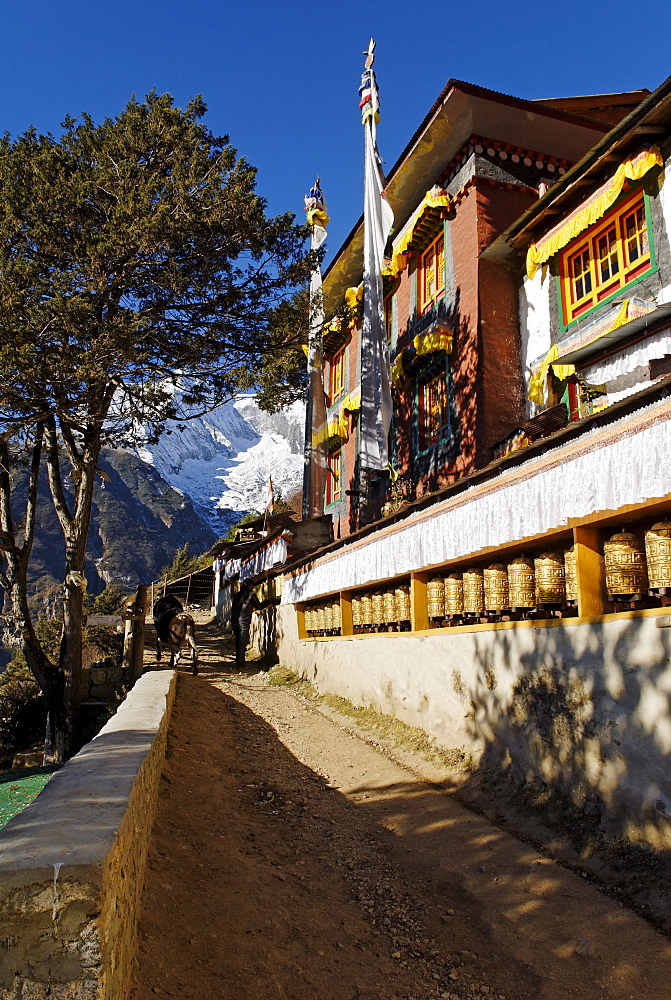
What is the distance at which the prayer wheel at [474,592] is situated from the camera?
645 cm

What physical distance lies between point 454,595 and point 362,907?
3.52m

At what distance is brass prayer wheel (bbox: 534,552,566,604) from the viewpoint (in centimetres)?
543

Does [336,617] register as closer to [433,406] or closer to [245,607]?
[433,406]

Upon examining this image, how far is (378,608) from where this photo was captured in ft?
30.1

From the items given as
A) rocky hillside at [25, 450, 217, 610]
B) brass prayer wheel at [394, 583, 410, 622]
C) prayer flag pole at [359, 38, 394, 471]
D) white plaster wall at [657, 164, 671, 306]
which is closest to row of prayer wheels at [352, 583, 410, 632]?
brass prayer wheel at [394, 583, 410, 622]

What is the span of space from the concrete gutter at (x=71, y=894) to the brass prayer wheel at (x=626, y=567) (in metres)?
3.52

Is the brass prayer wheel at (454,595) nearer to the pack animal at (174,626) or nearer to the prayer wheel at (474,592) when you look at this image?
the prayer wheel at (474,592)

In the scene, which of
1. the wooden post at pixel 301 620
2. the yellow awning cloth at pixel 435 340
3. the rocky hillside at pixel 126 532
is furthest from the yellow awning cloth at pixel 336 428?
the rocky hillside at pixel 126 532

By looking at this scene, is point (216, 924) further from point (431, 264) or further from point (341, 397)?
point (341, 397)

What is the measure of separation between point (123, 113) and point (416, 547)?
1038cm

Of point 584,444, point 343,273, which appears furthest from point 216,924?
point 343,273

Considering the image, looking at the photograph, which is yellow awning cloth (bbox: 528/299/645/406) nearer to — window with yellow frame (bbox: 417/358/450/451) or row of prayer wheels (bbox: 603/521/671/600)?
window with yellow frame (bbox: 417/358/450/451)

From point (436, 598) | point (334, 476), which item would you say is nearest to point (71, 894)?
point (436, 598)

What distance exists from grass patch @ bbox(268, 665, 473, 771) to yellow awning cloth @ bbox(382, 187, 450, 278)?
10337mm
